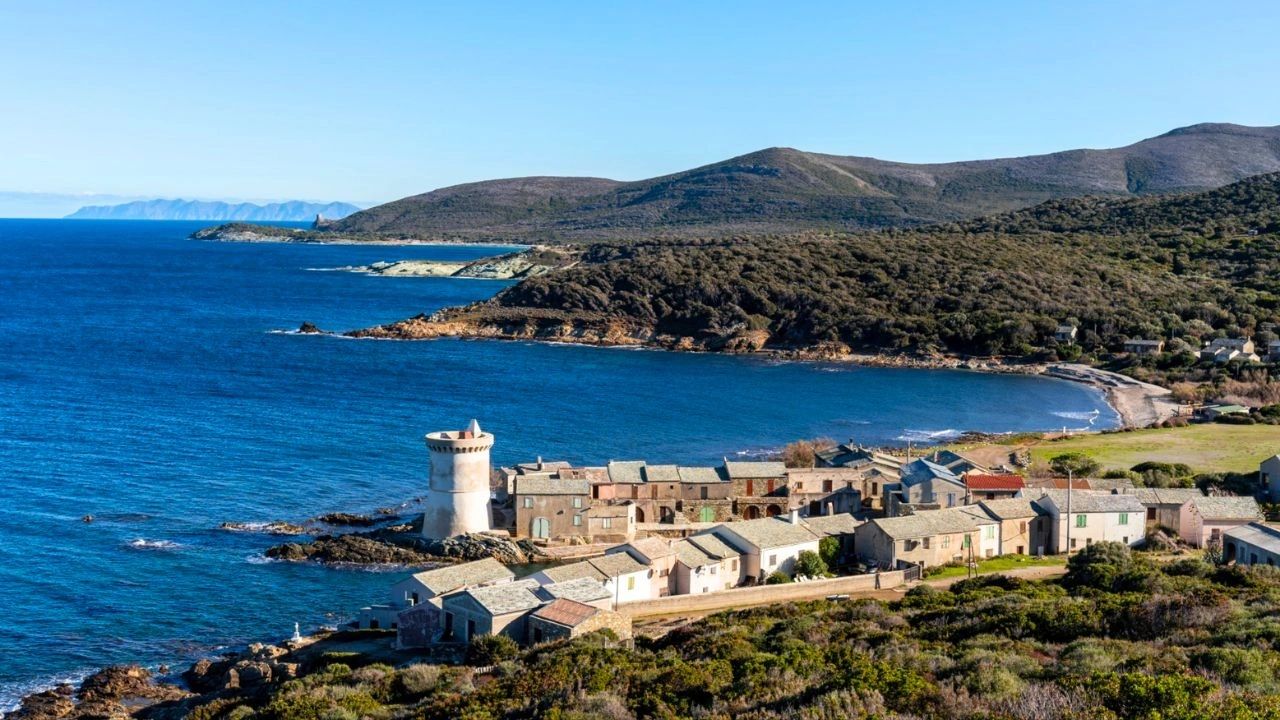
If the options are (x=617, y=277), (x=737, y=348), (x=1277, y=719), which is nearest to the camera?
(x=1277, y=719)

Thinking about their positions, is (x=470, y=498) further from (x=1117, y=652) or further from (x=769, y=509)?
(x=1117, y=652)

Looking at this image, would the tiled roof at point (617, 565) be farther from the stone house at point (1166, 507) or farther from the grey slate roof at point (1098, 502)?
the stone house at point (1166, 507)

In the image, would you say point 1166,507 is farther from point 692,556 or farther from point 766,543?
point 692,556

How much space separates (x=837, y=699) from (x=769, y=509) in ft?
96.2

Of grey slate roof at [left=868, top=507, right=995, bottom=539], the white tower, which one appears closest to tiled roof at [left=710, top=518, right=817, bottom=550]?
grey slate roof at [left=868, top=507, right=995, bottom=539]

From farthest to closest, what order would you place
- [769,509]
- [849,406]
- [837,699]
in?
[849,406]
[769,509]
[837,699]

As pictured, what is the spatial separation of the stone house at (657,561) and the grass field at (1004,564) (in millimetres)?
8088

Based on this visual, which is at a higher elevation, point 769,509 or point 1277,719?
point 1277,719

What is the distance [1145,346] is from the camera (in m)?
93.1

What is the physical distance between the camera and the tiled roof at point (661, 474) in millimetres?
46094

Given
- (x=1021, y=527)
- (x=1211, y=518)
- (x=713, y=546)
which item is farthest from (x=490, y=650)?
(x=1211, y=518)

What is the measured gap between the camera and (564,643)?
88.4 feet

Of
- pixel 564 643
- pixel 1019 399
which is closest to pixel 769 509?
pixel 564 643

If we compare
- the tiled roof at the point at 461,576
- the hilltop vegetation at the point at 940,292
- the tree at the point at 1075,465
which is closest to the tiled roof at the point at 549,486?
the tiled roof at the point at 461,576
